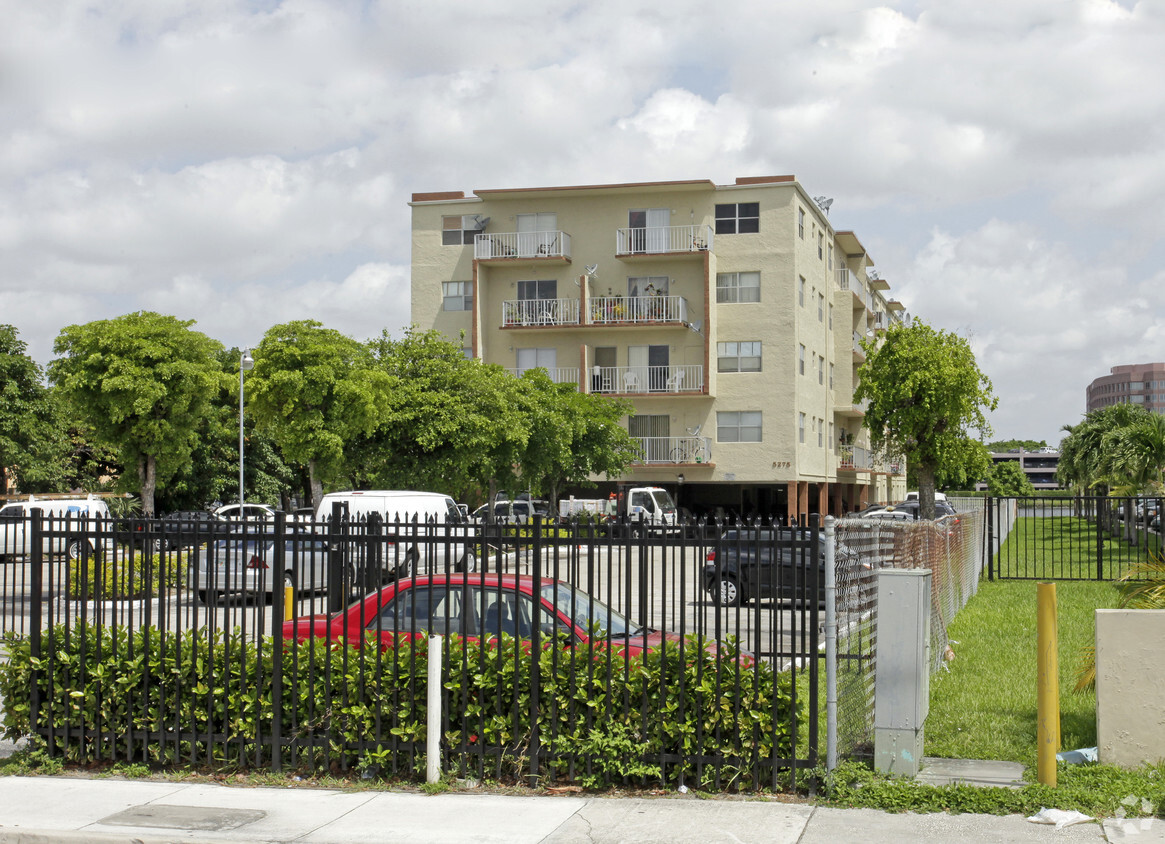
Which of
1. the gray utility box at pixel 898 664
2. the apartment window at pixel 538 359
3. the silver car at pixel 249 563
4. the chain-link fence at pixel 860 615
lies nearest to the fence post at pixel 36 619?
the silver car at pixel 249 563

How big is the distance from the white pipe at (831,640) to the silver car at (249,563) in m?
3.70

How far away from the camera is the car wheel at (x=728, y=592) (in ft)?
27.1

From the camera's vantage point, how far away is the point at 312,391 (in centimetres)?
3181

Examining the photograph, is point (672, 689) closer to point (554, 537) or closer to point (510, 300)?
point (554, 537)

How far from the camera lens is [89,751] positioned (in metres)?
9.17

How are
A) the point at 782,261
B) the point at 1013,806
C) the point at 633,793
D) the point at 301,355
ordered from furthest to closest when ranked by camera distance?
the point at 782,261 → the point at 301,355 → the point at 633,793 → the point at 1013,806

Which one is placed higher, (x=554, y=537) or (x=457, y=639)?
(x=554, y=537)

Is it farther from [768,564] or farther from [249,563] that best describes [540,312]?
[768,564]

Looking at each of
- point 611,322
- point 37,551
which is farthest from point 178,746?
point 611,322

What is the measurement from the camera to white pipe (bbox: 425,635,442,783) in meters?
8.38

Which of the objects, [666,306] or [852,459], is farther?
[852,459]

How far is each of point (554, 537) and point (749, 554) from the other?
4.64 feet

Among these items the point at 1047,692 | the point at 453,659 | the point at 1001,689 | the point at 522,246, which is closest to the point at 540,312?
the point at 522,246

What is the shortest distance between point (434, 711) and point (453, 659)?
41cm
